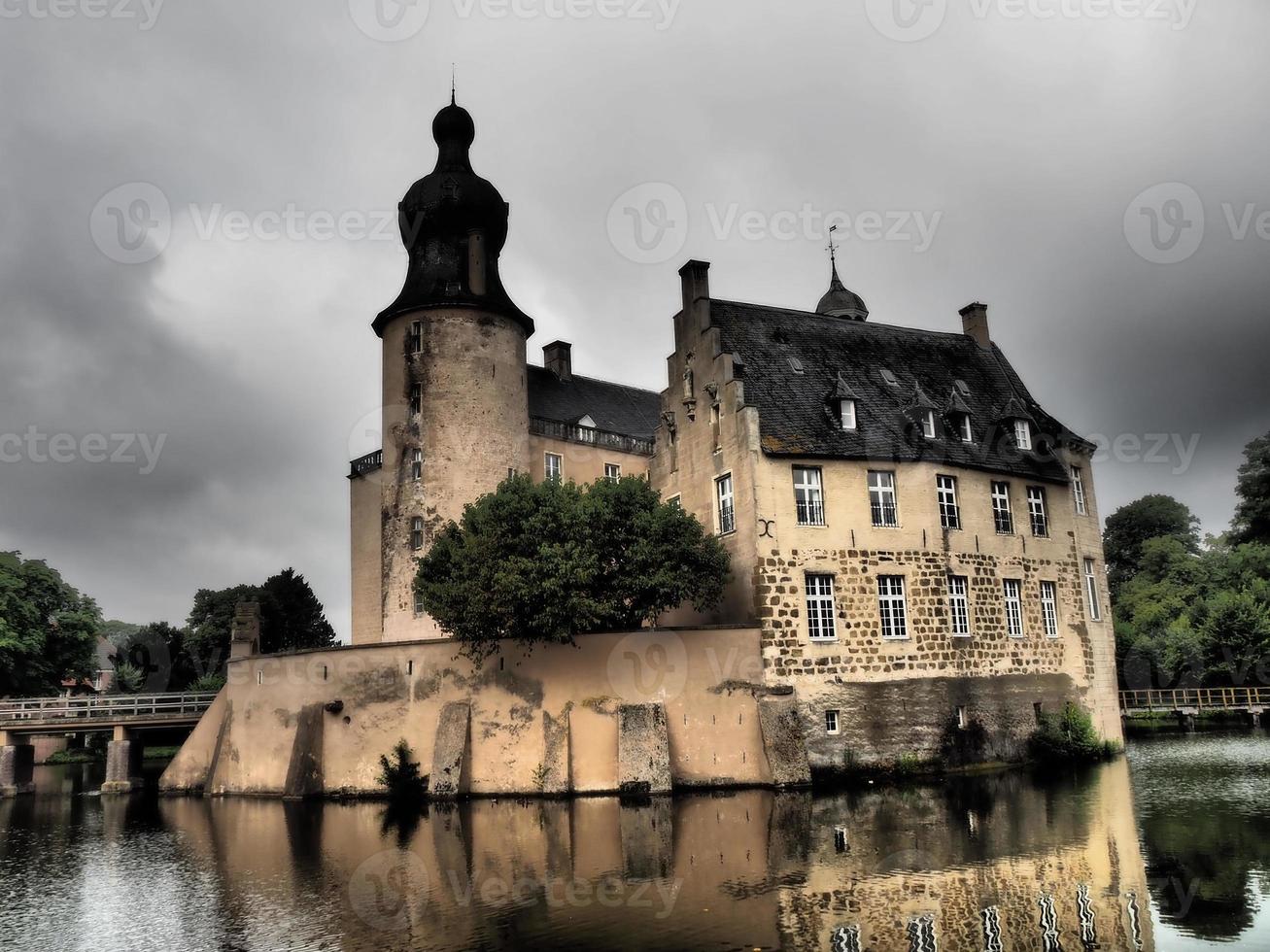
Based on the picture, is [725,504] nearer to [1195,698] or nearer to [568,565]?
[568,565]

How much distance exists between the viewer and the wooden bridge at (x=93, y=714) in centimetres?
4209

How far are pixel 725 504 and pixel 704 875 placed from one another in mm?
17488

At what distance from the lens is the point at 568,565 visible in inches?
1108

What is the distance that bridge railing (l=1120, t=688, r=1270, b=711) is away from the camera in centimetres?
4884

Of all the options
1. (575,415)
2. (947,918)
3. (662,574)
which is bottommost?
(947,918)

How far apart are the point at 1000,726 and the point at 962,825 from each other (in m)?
13.0

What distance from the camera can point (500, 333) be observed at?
43.5 metres

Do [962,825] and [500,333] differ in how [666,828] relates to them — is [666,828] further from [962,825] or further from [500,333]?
[500,333]

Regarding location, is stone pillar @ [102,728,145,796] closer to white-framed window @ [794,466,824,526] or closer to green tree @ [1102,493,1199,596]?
white-framed window @ [794,466,824,526]

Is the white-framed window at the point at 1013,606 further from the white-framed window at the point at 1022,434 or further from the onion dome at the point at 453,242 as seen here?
the onion dome at the point at 453,242

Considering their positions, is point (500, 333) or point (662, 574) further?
point (500, 333)

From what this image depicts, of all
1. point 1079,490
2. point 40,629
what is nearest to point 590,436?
point 1079,490

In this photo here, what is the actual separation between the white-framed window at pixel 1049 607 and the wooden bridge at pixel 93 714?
103 ft

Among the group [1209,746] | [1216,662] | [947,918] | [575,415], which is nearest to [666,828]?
[947,918]
